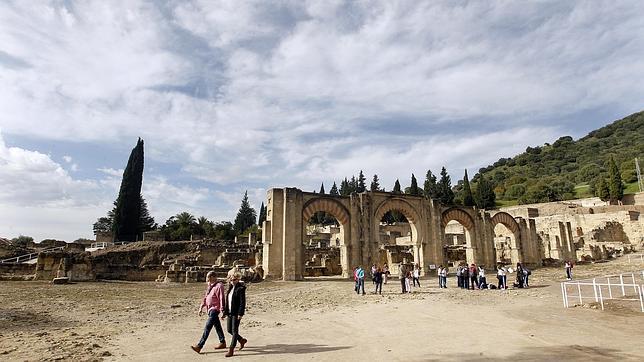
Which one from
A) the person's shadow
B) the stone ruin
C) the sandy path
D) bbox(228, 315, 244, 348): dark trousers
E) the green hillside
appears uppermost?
the green hillside

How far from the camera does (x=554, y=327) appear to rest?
7336 millimetres

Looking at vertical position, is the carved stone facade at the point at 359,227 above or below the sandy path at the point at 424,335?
above

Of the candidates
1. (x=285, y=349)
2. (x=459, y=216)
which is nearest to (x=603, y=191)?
(x=459, y=216)

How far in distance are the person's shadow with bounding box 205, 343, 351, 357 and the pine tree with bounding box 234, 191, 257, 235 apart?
6642 cm

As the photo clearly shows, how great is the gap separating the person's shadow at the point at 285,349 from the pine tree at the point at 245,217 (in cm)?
6642

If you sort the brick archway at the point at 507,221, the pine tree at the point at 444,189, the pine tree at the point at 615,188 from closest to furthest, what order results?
the brick archway at the point at 507,221 → the pine tree at the point at 615,188 → the pine tree at the point at 444,189

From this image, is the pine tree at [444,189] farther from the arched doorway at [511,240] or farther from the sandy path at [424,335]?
the sandy path at [424,335]

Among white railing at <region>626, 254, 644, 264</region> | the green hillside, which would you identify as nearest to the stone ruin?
white railing at <region>626, 254, 644, 264</region>

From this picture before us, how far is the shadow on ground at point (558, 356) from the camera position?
509 centimetres

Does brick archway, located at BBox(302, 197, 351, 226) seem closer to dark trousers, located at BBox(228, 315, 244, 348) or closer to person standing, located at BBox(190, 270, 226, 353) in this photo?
person standing, located at BBox(190, 270, 226, 353)

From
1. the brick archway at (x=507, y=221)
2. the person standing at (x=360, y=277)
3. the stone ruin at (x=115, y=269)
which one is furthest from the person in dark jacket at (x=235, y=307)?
the brick archway at (x=507, y=221)

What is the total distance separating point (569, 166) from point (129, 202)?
103 m

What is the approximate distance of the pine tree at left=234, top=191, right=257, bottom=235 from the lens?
71625 mm

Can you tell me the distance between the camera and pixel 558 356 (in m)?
5.20
